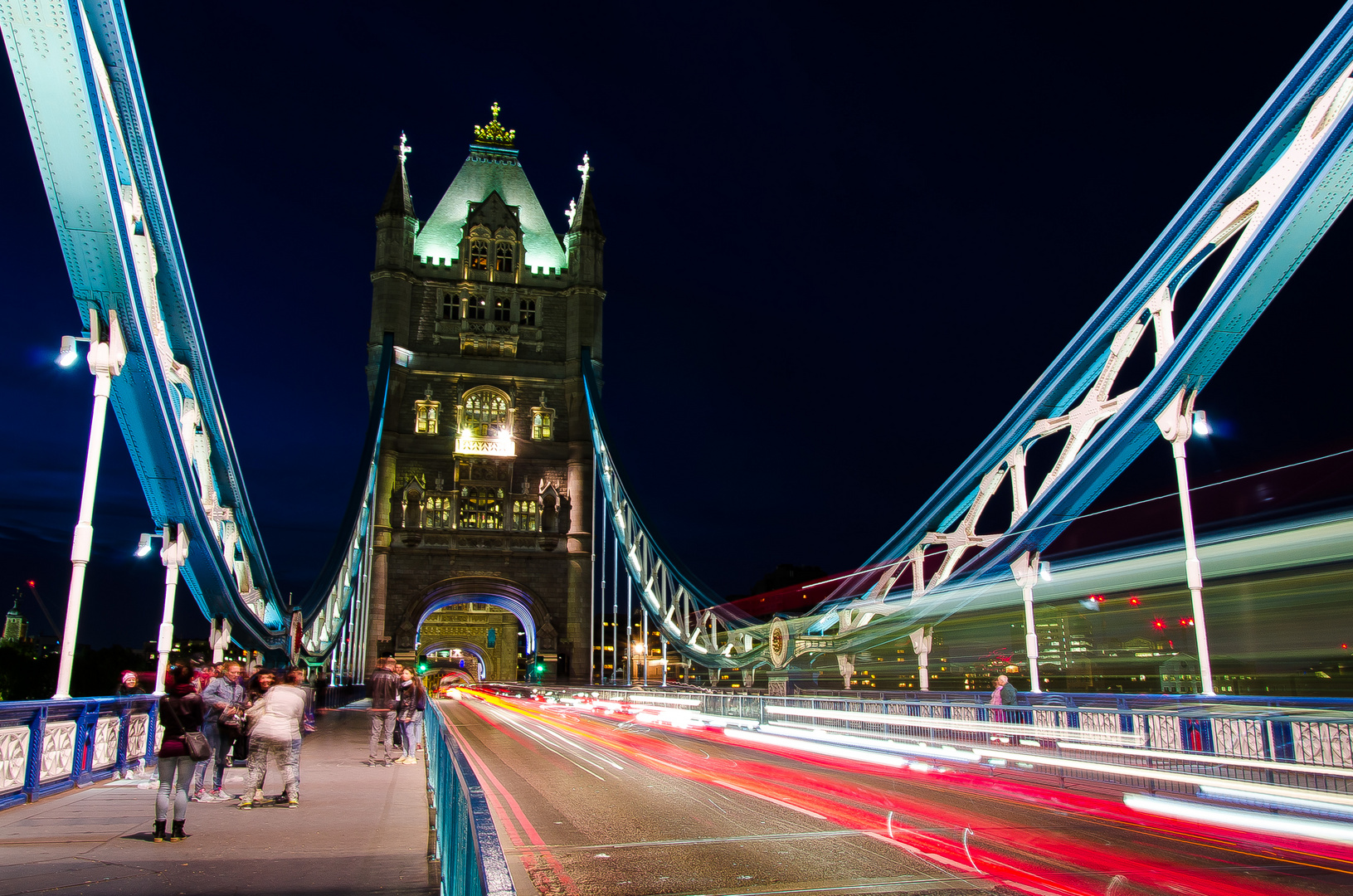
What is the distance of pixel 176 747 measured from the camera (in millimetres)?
7887

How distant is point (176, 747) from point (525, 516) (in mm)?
46136

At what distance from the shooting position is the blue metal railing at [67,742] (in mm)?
9227

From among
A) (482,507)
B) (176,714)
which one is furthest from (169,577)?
(482,507)

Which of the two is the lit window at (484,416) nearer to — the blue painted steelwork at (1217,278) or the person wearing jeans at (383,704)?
→ the blue painted steelwork at (1217,278)

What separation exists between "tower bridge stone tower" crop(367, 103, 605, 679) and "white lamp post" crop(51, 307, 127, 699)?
39.6 metres

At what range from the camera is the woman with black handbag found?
25.2 feet

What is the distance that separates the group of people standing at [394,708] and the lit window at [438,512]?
125 ft

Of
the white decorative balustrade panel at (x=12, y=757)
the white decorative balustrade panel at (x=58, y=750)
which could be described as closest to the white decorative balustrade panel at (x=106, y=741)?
the white decorative balustrade panel at (x=58, y=750)

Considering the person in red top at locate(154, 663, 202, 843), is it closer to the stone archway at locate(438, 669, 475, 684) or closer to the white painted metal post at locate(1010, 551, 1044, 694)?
the white painted metal post at locate(1010, 551, 1044, 694)

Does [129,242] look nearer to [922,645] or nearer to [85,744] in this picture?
[85,744]

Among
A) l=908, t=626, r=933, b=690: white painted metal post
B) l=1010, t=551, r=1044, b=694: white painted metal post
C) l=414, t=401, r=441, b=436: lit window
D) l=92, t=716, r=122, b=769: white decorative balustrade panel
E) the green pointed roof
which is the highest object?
the green pointed roof

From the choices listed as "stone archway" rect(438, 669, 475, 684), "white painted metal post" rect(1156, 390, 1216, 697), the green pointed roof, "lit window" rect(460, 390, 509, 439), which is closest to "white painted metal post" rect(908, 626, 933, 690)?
"white painted metal post" rect(1156, 390, 1216, 697)

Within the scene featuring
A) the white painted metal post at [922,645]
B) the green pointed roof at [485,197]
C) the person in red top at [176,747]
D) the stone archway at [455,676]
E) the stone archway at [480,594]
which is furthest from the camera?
the stone archway at [455,676]

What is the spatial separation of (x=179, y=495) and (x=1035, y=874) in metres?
13.0
